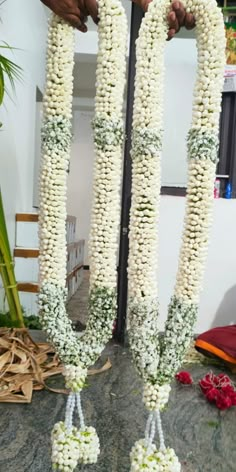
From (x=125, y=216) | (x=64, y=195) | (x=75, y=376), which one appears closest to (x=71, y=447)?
(x=75, y=376)

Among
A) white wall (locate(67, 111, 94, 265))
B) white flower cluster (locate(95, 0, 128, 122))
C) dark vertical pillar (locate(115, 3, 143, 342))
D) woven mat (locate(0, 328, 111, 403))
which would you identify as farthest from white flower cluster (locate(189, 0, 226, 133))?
white wall (locate(67, 111, 94, 265))

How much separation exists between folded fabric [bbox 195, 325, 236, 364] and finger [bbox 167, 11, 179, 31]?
5.30 ft

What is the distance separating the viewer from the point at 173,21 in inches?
33.1

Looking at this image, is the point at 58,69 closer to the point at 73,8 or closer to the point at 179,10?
the point at 73,8

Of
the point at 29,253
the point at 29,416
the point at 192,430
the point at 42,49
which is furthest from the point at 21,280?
the point at 42,49

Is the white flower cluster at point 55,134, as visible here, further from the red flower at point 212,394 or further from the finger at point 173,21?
the red flower at point 212,394

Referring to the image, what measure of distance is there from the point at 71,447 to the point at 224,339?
1.48 metres

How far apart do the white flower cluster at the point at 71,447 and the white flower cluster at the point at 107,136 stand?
0.97 ft

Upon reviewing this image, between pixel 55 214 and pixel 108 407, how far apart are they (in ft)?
3.18

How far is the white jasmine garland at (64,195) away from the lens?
2.73ft

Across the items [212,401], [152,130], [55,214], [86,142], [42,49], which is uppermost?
[42,49]

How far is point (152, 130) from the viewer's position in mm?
838

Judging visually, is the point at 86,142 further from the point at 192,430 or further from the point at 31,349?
the point at 192,430

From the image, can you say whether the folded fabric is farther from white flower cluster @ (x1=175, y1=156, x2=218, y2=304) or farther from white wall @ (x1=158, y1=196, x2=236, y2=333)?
white flower cluster @ (x1=175, y1=156, x2=218, y2=304)
